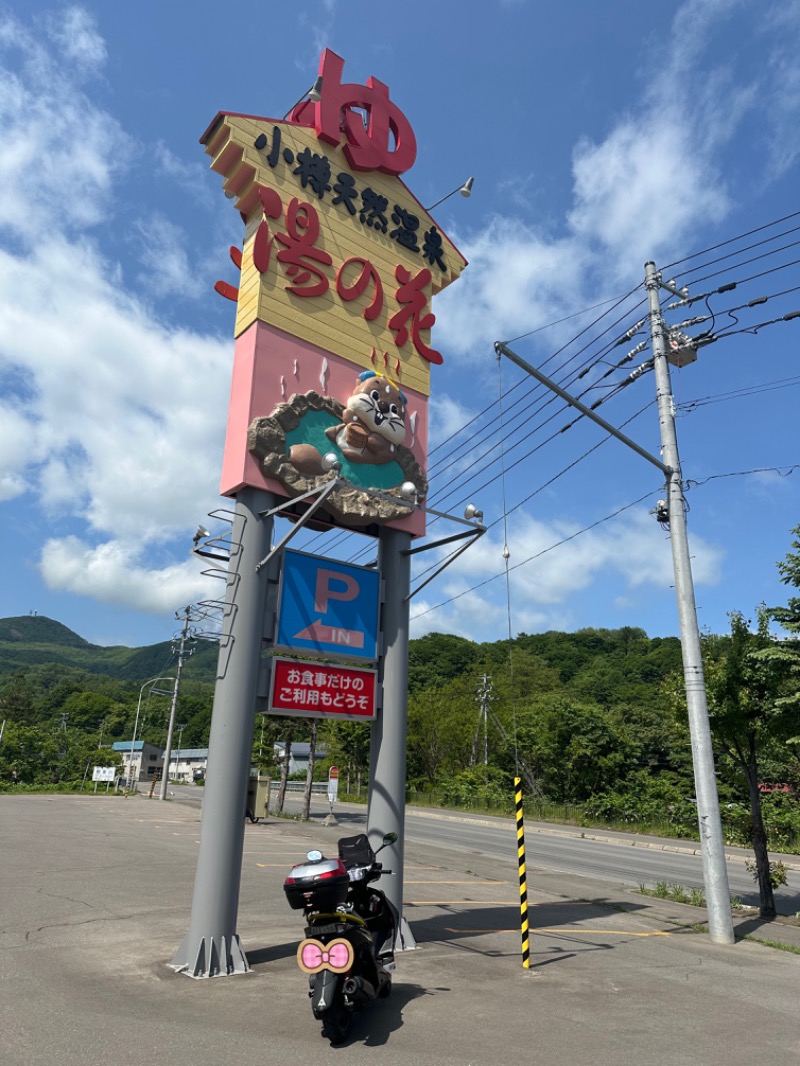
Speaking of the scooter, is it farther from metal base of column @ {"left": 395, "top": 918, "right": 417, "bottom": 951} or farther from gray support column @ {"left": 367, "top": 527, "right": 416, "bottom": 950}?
gray support column @ {"left": 367, "top": 527, "right": 416, "bottom": 950}

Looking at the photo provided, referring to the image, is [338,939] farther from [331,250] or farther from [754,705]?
[754,705]

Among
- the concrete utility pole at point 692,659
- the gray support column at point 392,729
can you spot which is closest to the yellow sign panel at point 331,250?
the gray support column at point 392,729

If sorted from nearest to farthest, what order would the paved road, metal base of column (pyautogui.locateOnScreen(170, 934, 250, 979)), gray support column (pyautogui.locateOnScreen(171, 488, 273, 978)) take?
metal base of column (pyautogui.locateOnScreen(170, 934, 250, 979)) → gray support column (pyautogui.locateOnScreen(171, 488, 273, 978)) → the paved road

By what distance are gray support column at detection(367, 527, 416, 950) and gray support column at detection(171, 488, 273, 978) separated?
1919 millimetres

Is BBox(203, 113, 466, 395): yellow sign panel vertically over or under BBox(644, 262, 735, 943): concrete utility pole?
over

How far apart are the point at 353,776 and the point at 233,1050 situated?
191 feet

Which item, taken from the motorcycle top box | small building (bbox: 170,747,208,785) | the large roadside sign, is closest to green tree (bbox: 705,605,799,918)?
the large roadside sign

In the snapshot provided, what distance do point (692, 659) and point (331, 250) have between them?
329 inches

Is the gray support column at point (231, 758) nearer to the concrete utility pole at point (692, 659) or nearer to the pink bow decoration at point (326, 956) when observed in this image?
the pink bow decoration at point (326, 956)

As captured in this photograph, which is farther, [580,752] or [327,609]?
[580,752]

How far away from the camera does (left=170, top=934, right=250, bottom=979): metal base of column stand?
729 centimetres

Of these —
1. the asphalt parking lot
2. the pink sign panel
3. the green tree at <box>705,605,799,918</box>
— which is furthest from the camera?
the green tree at <box>705,605,799,918</box>

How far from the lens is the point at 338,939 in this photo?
18.4ft

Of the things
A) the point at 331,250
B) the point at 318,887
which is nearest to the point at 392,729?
the point at 318,887
